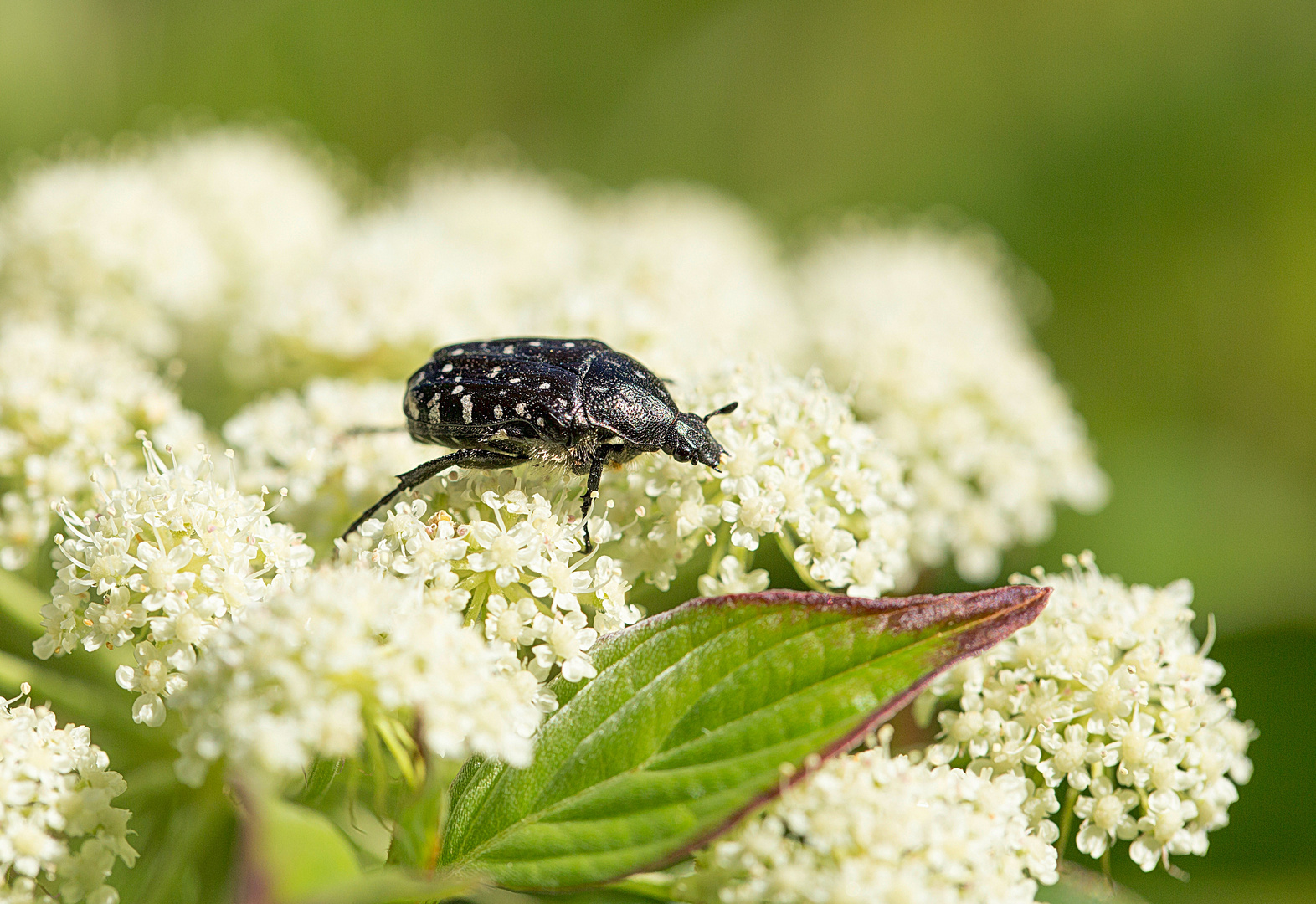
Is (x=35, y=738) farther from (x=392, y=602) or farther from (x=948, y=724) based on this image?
(x=948, y=724)

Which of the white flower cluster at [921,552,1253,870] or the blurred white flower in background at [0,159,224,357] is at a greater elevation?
the blurred white flower in background at [0,159,224,357]

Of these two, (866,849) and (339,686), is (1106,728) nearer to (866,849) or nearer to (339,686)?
(866,849)

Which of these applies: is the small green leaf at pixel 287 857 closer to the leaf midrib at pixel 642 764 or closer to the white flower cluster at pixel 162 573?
the leaf midrib at pixel 642 764

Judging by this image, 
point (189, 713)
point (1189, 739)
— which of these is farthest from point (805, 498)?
point (189, 713)

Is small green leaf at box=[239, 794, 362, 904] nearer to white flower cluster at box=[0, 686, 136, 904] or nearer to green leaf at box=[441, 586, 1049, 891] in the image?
green leaf at box=[441, 586, 1049, 891]

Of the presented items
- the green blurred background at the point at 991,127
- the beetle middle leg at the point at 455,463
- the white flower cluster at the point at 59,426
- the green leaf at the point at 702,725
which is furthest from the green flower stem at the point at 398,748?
the green blurred background at the point at 991,127

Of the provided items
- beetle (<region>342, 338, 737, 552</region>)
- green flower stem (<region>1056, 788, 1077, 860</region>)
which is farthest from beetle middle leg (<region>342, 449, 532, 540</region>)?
green flower stem (<region>1056, 788, 1077, 860</region>)

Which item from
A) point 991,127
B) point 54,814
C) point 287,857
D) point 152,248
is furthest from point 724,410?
point 991,127
